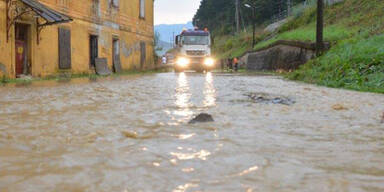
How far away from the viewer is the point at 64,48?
52.3 feet

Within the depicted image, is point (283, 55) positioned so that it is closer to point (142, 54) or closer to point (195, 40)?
point (195, 40)

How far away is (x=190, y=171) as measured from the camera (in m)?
1.83

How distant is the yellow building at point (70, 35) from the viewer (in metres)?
12.9

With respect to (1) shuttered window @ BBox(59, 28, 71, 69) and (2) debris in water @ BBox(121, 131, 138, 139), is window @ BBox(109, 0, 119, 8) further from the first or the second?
(2) debris in water @ BBox(121, 131, 138, 139)

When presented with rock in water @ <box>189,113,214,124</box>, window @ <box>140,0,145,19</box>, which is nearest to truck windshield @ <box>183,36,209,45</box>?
window @ <box>140,0,145,19</box>

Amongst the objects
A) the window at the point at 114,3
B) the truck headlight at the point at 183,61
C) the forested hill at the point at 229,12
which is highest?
the forested hill at the point at 229,12

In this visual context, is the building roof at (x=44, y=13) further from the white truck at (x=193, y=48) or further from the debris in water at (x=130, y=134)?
the debris in water at (x=130, y=134)

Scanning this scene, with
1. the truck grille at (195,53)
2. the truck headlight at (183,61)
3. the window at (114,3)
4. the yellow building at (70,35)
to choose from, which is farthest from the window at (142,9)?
the truck grille at (195,53)

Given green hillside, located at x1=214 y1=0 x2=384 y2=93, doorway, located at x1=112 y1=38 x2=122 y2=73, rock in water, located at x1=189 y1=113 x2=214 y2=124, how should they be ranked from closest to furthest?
rock in water, located at x1=189 y1=113 x2=214 y2=124 < green hillside, located at x1=214 y1=0 x2=384 y2=93 < doorway, located at x1=112 y1=38 x2=122 y2=73

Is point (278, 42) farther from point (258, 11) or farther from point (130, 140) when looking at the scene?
point (258, 11)

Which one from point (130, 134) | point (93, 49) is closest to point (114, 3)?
point (93, 49)

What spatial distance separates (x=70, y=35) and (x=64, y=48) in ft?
2.48

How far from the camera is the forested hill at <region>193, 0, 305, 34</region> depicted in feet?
179

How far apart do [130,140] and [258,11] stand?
5593cm
